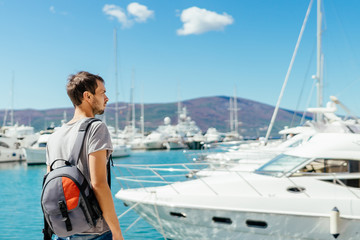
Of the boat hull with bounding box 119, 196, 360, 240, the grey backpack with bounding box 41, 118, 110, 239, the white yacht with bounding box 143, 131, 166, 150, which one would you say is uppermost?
the grey backpack with bounding box 41, 118, 110, 239

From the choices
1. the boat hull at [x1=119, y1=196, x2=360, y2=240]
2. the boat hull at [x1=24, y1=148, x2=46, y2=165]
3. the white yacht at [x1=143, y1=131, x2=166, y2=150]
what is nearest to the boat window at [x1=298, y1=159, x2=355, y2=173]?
the boat hull at [x1=119, y1=196, x2=360, y2=240]

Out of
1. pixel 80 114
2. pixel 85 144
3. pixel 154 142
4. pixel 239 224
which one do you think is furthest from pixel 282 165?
pixel 154 142

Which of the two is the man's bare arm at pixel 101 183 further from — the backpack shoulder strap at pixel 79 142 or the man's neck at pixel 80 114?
the man's neck at pixel 80 114

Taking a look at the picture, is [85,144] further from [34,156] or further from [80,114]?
[34,156]

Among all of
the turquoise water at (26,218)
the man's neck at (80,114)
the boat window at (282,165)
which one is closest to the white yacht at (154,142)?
the turquoise water at (26,218)

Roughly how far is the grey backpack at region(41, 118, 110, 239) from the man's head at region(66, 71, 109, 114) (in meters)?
0.20

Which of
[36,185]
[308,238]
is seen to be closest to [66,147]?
[308,238]

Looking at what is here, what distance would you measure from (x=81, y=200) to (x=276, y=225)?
5153mm

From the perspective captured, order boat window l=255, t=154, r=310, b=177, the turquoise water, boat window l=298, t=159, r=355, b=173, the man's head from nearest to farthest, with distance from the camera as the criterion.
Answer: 1. the man's head
2. boat window l=298, t=159, r=355, b=173
3. boat window l=255, t=154, r=310, b=177
4. the turquoise water

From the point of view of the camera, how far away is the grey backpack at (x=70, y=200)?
71.0 inches

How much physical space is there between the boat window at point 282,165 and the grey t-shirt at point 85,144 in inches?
211

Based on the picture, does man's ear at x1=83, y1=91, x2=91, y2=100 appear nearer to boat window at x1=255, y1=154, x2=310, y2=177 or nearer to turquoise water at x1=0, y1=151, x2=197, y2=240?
boat window at x1=255, y1=154, x2=310, y2=177

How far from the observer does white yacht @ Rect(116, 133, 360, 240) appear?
6.13 m

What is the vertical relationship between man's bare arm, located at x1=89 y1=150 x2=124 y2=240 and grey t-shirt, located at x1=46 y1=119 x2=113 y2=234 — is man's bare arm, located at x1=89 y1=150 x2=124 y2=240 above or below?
below
